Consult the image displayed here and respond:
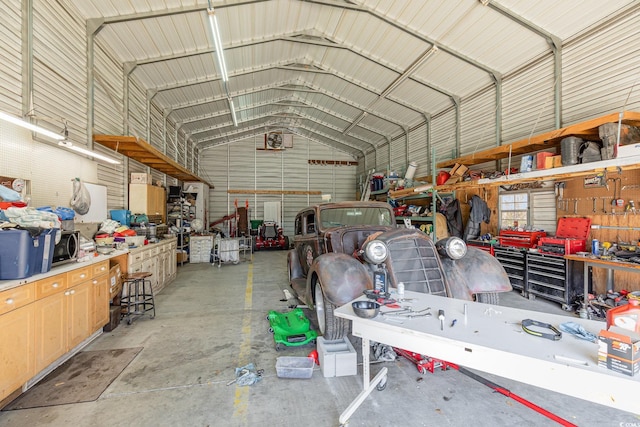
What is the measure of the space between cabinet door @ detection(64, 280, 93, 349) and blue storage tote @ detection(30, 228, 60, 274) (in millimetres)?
388

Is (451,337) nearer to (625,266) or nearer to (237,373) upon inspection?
(237,373)

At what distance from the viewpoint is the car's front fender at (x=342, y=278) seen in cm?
268

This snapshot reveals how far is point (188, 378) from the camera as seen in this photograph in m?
2.66

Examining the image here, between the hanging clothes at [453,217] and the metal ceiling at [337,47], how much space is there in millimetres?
2925

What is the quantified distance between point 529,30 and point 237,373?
7112 millimetres

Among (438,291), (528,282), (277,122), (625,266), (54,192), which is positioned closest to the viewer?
(438,291)

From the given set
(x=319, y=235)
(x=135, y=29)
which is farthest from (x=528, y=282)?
(x=135, y=29)

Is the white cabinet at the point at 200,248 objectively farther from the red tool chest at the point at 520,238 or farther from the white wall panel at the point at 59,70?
the red tool chest at the point at 520,238

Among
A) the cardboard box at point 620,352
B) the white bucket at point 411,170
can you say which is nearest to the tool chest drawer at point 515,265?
the white bucket at point 411,170

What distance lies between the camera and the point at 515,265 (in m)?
5.53

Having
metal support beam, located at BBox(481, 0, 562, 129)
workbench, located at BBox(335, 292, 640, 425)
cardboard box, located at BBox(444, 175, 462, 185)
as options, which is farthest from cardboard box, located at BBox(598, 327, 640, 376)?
cardboard box, located at BBox(444, 175, 462, 185)

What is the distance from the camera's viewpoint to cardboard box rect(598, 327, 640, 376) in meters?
1.09

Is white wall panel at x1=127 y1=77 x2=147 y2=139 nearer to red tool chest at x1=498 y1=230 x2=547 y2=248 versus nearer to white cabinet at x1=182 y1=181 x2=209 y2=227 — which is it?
white cabinet at x1=182 y1=181 x2=209 y2=227

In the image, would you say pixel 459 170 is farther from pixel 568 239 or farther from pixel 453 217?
pixel 568 239
